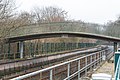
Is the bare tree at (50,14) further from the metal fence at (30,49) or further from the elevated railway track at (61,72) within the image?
the elevated railway track at (61,72)

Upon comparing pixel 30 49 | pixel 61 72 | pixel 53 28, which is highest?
pixel 53 28

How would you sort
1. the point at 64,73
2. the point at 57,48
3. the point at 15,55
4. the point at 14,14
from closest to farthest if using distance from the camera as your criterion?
the point at 64,73
the point at 14,14
the point at 15,55
the point at 57,48

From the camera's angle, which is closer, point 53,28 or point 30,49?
point 53,28

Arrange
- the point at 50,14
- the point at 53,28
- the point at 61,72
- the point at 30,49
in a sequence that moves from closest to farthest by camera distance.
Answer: the point at 61,72 → the point at 53,28 → the point at 30,49 → the point at 50,14

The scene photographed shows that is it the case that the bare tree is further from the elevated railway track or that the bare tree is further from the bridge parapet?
the elevated railway track

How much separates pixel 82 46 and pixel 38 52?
34.5m

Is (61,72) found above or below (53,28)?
below

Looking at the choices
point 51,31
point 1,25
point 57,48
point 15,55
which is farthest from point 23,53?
point 57,48

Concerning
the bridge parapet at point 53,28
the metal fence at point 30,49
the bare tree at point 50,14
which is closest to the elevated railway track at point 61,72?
the metal fence at point 30,49

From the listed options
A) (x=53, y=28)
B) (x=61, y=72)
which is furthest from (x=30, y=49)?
(x=61, y=72)

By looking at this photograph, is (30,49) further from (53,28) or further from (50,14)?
(50,14)

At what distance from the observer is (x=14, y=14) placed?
32.8 meters

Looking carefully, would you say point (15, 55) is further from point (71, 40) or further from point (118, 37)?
point (71, 40)

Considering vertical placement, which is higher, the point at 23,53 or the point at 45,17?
the point at 45,17
